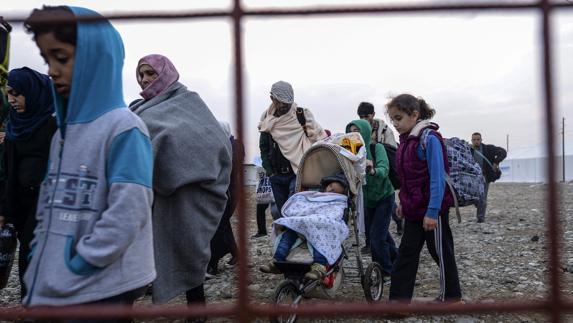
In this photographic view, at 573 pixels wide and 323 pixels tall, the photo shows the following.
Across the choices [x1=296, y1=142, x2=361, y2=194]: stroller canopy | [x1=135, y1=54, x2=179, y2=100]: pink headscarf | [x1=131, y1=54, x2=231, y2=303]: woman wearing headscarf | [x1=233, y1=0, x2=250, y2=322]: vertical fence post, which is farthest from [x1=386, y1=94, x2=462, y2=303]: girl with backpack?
[x1=233, y1=0, x2=250, y2=322]: vertical fence post

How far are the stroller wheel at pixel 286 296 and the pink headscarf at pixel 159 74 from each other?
1.38m

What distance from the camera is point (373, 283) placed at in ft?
13.4

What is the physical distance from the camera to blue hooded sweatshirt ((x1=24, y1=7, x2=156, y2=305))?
60.2 inches

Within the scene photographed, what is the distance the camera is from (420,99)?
3.55 metres

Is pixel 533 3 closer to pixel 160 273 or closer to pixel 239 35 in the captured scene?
pixel 239 35

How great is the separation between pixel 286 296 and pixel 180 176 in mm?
1248

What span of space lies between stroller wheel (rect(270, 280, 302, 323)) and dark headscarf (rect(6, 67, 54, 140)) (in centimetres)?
166

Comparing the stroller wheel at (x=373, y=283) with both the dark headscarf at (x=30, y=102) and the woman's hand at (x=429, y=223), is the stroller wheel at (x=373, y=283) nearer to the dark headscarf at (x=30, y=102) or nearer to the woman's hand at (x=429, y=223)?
the woman's hand at (x=429, y=223)

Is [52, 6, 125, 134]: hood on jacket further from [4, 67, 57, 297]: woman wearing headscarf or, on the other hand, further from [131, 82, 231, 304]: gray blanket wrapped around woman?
[4, 67, 57, 297]: woman wearing headscarf

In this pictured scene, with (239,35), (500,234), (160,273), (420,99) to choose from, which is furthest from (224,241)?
(500,234)

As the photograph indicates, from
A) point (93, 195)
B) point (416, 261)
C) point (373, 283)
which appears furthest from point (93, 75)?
point (373, 283)

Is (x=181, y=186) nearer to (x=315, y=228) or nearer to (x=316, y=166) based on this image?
(x=315, y=228)

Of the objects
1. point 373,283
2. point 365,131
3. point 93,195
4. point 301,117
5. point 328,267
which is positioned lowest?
point 373,283

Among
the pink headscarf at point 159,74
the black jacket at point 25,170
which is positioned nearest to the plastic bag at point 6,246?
the black jacket at point 25,170
